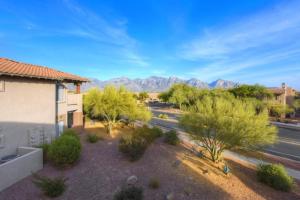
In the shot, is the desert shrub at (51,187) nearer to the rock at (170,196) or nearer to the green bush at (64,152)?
the green bush at (64,152)

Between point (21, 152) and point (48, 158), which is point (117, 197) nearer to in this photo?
point (48, 158)

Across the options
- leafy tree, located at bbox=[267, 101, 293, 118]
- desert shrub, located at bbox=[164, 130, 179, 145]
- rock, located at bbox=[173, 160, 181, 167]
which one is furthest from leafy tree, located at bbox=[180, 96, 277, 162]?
leafy tree, located at bbox=[267, 101, 293, 118]

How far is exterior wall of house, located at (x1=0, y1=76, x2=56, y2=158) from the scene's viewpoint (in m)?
11.1

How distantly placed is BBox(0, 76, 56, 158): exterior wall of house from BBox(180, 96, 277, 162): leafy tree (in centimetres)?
1014

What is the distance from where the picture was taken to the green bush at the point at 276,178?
985 cm

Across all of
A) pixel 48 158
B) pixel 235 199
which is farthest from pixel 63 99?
pixel 235 199

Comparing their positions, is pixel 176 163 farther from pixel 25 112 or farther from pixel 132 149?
pixel 25 112

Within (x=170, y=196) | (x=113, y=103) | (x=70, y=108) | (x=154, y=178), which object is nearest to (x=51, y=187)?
(x=154, y=178)

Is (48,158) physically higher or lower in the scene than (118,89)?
lower

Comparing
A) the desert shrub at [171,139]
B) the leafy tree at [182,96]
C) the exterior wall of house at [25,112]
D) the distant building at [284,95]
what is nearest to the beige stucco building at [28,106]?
the exterior wall of house at [25,112]

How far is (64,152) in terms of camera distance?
1044cm

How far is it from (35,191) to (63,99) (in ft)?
31.8

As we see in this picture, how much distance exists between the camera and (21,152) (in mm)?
11688

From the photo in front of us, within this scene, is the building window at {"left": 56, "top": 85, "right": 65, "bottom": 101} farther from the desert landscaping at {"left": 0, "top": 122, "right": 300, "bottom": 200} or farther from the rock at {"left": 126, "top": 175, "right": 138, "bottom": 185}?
the rock at {"left": 126, "top": 175, "right": 138, "bottom": 185}
